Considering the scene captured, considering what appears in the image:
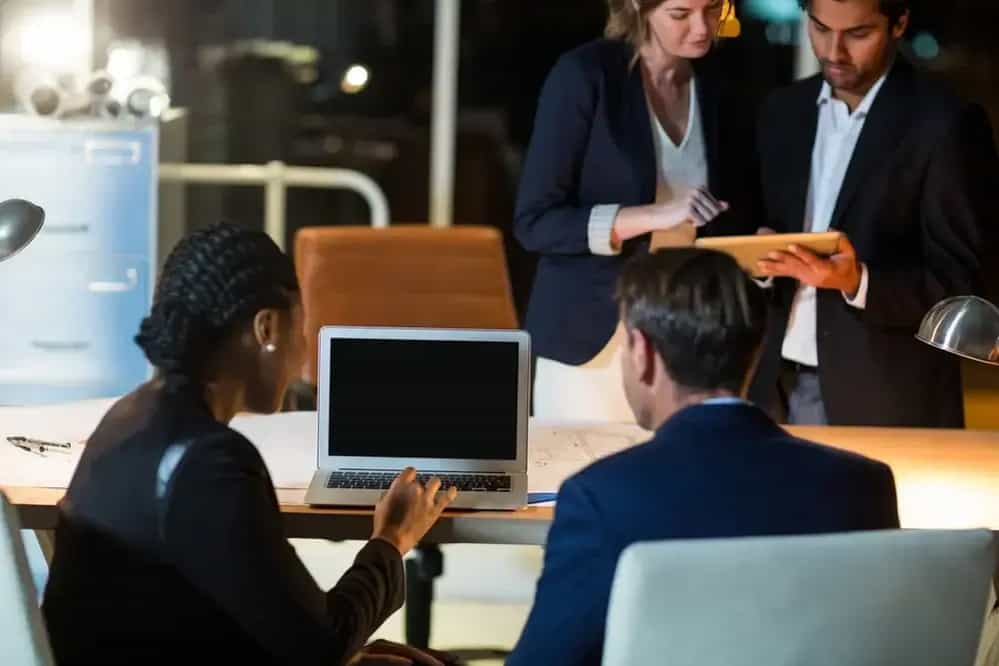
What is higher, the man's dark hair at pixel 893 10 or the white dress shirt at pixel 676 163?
the man's dark hair at pixel 893 10

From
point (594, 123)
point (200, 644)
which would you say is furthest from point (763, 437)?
point (594, 123)

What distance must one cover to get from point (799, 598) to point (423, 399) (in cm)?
86

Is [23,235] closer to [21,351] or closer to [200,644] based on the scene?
[200,644]

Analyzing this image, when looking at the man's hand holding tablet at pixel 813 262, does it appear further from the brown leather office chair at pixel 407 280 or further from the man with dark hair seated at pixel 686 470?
the man with dark hair seated at pixel 686 470

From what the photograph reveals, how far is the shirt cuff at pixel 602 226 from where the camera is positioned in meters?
2.98

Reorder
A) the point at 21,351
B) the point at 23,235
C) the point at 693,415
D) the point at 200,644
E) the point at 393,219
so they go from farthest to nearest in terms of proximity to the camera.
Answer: the point at 393,219 → the point at 21,351 → the point at 23,235 → the point at 200,644 → the point at 693,415

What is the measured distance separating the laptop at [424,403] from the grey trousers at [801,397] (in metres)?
1.07

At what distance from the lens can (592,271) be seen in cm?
310

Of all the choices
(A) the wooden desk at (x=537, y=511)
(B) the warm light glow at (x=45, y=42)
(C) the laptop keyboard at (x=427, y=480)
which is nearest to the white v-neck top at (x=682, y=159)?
(A) the wooden desk at (x=537, y=511)

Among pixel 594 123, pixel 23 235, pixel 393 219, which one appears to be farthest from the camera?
pixel 393 219

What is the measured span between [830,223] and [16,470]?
69.7 inches

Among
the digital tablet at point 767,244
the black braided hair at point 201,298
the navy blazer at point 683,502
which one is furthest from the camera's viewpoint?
the digital tablet at point 767,244

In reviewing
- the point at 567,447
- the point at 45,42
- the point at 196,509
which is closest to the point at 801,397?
the point at 567,447

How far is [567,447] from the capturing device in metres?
2.41
